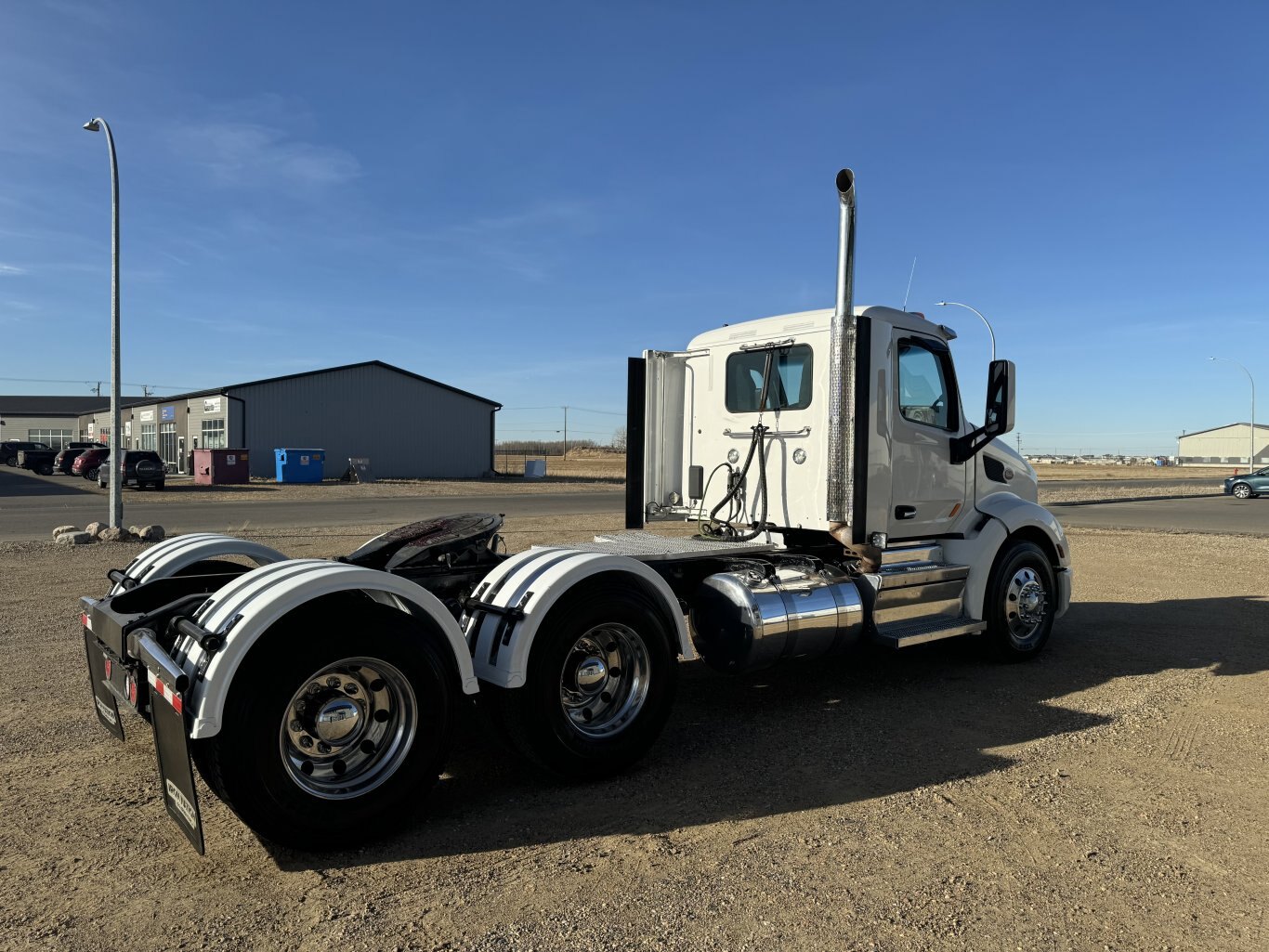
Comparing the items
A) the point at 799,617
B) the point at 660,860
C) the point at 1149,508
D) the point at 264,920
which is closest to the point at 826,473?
the point at 799,617

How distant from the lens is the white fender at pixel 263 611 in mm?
3389

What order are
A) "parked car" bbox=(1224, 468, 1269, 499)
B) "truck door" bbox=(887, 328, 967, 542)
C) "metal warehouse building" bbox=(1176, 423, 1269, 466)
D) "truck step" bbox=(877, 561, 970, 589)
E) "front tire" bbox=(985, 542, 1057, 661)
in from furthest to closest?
"metal warehouse building" bbox=(1176, 423, 1269, 466) < "parked car" bbox=(1224, 468, 1269, 499) < "front tire" bbox=(985, 542, 1057, 661) < "truck door" bbox=(887, 328, 967, 542) < "truck step" bbox=(877, 561, 970, 589)

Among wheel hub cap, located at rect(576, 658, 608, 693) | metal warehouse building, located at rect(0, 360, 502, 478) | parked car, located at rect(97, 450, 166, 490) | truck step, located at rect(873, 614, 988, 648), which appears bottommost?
truck step, located at rect(873, 614, 988, 648)

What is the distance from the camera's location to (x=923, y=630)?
20.8 feet

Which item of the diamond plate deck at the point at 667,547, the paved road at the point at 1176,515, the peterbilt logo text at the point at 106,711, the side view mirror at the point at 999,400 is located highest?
the side view mirror at the point at 999,400

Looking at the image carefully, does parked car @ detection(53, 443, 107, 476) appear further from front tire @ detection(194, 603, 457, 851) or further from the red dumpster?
front tire @ detection(194, 603, 457, 851)

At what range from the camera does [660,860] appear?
145 inches

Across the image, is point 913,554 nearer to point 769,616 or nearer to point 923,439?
point 923,439

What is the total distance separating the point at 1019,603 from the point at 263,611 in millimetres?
5920

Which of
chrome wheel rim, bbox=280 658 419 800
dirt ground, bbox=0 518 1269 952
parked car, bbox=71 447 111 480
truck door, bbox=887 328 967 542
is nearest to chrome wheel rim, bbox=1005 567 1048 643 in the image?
truck door, bbox=887 328 967 542

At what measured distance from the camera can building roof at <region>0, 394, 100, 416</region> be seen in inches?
4023

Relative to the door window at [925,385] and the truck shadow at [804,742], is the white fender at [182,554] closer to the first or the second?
the truck shadow at [804,742]

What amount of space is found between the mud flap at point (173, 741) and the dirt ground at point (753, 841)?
28 cm

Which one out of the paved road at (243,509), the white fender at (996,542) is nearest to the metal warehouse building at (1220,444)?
the paved road at (243,509)
